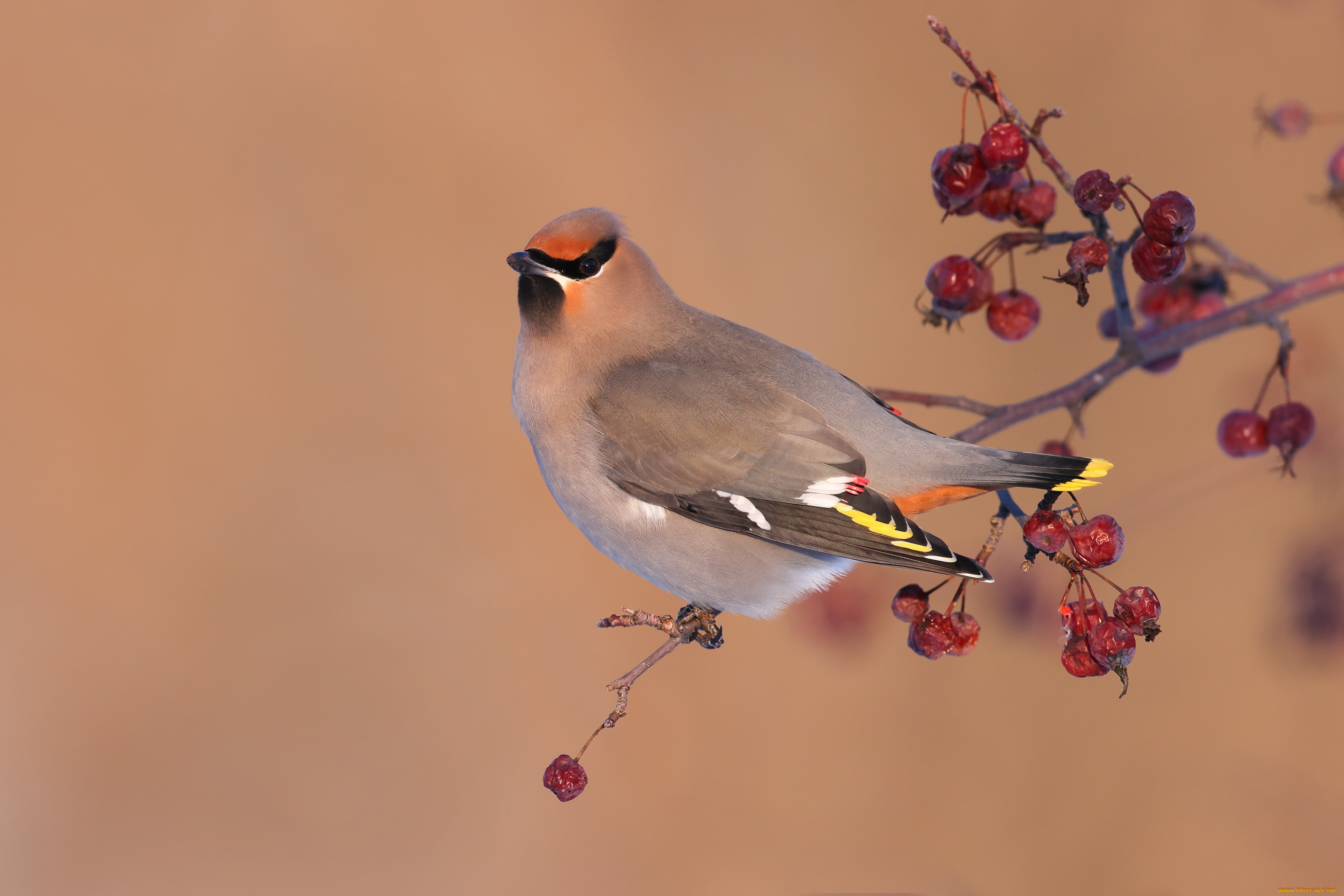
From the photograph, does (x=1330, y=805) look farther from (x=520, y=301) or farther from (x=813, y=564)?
(x=520, y=301)

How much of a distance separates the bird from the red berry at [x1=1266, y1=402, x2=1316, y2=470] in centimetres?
56

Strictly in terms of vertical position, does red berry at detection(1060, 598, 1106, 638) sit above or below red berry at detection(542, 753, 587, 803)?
above

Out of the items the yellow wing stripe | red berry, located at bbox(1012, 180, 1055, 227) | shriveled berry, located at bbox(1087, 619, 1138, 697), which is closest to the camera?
shriveled berry, located at bbox(1087, 619, 1138, 697)

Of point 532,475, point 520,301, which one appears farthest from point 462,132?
point 520,301

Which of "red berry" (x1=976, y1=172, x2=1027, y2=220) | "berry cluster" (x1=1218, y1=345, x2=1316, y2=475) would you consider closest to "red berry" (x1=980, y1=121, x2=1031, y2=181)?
"red berry" (x1=976, y1=172, x2=1027, y2=220)

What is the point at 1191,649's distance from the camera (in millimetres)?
3574

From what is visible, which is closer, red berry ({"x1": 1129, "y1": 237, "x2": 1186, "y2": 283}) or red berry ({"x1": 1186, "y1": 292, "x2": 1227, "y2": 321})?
red berry ({"x1": 1129, "y1": 237, "x2": 1186, "y2": 283})

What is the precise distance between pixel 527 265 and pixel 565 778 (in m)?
0.98

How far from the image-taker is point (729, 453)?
7.11ft

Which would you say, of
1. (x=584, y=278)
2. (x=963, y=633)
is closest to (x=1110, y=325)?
(x=963, y=633)

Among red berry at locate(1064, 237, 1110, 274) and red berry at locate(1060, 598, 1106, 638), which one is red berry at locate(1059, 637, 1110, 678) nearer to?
red berry at locate(1060, 598, 1106, 638)

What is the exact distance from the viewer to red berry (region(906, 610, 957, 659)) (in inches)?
74.3

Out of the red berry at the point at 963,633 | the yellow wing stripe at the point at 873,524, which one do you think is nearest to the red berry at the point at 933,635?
the red berry at the point at 963,633

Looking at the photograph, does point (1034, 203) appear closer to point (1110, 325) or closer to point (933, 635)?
point (1110, 325)
